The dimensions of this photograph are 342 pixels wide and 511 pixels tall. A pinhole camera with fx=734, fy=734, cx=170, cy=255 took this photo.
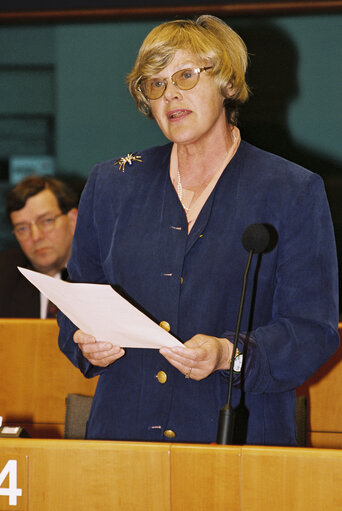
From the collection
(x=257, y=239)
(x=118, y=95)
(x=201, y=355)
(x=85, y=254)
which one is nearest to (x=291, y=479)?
(x=201, y=355)

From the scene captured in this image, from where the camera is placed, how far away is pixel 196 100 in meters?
1.57

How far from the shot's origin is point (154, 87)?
1609 millimetres

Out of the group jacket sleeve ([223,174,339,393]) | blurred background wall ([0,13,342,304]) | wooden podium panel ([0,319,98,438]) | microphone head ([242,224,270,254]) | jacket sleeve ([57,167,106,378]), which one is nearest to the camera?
microphone head ([242,224,270,254])

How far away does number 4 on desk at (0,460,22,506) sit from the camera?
3.79 feet

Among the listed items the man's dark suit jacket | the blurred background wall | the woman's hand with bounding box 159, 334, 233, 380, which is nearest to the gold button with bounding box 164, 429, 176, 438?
the woman's hand with bounding box 159, 334, 233, 380

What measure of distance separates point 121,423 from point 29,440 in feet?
1.31

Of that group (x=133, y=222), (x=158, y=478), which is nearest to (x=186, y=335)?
A: (x=133, y=222)

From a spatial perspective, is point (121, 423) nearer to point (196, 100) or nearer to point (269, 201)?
point (269, 201)

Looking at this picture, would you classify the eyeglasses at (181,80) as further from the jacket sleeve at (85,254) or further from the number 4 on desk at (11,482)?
the number 4 on desk at (11,482)

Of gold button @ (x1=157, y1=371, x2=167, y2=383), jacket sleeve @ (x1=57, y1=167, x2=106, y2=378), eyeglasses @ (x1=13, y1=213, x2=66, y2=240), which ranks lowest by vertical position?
gold button @ (x1=157, y1=371, x2=167, y2=383)

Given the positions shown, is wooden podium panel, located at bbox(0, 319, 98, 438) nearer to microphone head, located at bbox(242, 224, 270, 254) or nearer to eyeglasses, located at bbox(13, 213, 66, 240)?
eyeglasses, located at bbox(13, 213, 66, 240)

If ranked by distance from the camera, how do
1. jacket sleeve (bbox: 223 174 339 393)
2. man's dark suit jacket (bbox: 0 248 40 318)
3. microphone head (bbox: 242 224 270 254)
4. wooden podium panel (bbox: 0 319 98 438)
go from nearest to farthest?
microphone head (bbox: 242 224 270 254), jacket sleeve (bbox: 223 174 339 393), wooden podium panel (bbox: 0 319 98 438), man's dark suit jacket (bbox: 0 248 40 318)

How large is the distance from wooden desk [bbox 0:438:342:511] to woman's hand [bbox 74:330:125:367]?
0.31m

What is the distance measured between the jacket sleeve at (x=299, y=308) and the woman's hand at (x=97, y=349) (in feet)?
0.76
